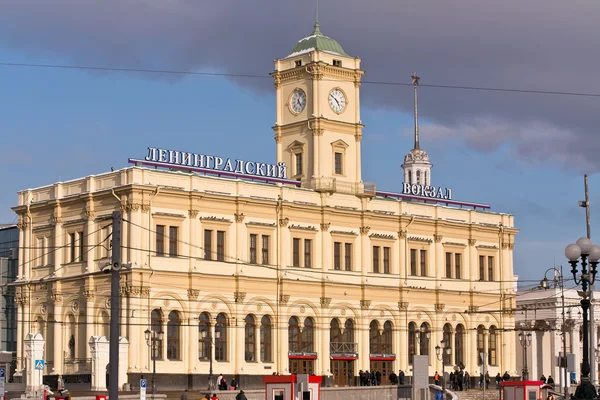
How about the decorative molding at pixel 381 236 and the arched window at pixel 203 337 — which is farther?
the decorative molding at pixel 381 236

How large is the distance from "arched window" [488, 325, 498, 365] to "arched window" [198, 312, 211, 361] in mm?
27756

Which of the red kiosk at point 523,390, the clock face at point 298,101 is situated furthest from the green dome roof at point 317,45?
the red kiosk at point 523,390

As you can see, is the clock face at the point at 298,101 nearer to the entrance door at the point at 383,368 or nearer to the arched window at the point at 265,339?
the arched window at the point at 265,339

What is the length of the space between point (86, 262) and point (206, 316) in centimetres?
851

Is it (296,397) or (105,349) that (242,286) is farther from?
(296,397)

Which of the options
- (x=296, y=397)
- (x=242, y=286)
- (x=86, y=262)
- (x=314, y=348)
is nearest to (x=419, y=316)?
(x=314, y=348)

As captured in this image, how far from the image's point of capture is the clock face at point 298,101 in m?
86.4

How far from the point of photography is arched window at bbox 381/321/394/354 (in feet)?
285

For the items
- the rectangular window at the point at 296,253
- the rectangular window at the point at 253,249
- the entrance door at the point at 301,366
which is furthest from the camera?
the rectangular window at the point at 296,253

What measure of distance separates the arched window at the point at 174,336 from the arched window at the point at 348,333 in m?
14.1

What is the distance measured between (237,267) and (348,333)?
11409 millimetres

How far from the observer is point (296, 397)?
54.1 meters

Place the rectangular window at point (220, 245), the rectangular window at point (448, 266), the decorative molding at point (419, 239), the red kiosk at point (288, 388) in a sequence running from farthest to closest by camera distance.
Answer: the rectangular window at point (448, 266)
the decorative molding at point (419, 239)
the rectangular window at point (220, 245)
the red kiosk at point (288, 388)

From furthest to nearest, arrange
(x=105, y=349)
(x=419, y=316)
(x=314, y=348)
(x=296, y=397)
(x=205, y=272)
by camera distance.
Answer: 1. (x=419, y=316)
2. (x=314, y=348)
3. (x=205, y=272)
4. (x=105, y=349)
5. (x=296, y=397)
